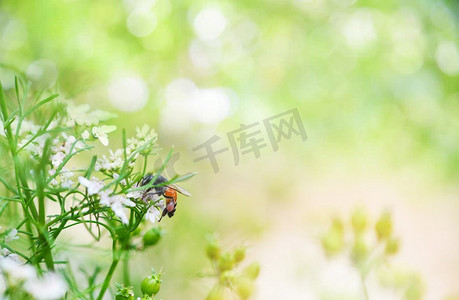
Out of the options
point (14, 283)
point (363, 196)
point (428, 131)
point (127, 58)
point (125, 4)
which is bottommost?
point (14, 283)

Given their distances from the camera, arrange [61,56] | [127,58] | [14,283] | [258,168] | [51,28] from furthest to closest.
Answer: [258,168]
[127,58]
[51,28]
[61,56]
[14,283]

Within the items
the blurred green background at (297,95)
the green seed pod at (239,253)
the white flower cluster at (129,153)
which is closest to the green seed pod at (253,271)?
the green seed pod at (239,253)

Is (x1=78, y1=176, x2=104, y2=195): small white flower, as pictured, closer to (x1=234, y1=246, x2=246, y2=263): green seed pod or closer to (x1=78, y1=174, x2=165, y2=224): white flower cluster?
(x1=78, y1=174, x2=165, y2=224): white flower cluster

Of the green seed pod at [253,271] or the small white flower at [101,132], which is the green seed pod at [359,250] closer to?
the green seed pod at [253,271]

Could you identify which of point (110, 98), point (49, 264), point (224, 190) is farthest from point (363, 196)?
point (49, 264)

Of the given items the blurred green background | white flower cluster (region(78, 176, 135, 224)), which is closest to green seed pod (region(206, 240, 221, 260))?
white flower cluster (region(78, 176, 135, 224))

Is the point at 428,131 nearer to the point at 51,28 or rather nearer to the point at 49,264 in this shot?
the point at 51,28
